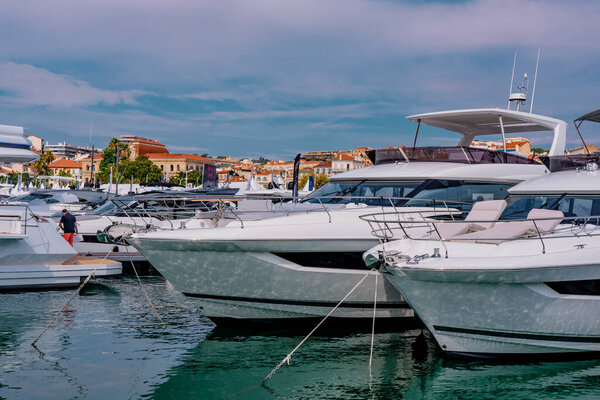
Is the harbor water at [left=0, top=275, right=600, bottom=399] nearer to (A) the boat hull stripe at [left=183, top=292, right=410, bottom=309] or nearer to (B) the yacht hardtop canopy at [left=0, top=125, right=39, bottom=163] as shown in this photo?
(A) the boat hull stripe at [left=183, top=292, right=410, bottom=309]

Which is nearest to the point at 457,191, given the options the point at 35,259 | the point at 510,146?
the point at 510,146

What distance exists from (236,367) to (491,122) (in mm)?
9093

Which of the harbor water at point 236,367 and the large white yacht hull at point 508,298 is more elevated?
the large white yacht hull at point 508,298

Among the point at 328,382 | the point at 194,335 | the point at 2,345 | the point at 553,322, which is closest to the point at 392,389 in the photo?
the point at 328,382

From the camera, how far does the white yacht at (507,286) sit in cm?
685

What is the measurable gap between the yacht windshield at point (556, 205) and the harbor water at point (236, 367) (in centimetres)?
218

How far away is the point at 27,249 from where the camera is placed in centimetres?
1281

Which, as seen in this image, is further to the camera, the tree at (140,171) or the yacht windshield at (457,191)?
the tree at (140,171)

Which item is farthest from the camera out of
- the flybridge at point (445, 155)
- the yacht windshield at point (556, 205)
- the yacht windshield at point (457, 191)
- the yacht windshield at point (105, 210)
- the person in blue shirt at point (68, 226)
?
the yacht windshield at point (105, 210)

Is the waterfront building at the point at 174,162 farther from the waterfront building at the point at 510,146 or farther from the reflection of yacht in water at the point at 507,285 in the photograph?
the reflection of yacht in water at the point at 507,285

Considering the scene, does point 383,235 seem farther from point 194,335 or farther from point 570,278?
point 194,335

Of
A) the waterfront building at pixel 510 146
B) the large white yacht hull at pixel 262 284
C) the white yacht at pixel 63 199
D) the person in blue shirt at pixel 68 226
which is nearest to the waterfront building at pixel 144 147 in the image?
the white yacht at pixel 63 199

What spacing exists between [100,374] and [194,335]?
2.15 metres

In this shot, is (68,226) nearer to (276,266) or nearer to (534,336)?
(276,266)
